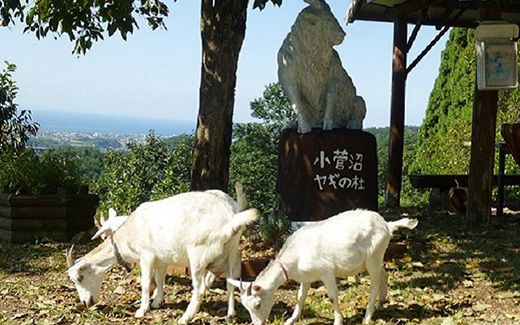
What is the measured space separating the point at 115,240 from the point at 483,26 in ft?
17.8

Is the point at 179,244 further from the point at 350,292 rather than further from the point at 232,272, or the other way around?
the point at 350,292

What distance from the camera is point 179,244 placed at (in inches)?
205

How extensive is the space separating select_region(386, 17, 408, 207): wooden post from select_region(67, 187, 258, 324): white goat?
270 inches

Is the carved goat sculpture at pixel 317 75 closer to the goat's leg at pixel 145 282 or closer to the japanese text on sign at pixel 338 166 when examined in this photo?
the japanese text on sign at pixel 338 166

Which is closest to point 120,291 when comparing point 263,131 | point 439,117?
point 439,117


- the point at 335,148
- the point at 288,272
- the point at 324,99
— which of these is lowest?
the point at 288,272

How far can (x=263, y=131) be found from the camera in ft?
70.5

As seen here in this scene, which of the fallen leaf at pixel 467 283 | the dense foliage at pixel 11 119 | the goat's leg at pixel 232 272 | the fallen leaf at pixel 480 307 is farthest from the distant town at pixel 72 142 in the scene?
the fallen leaf at pixel 480 307

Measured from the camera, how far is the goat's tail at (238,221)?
4961 mm

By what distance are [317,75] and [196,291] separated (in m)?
3.34

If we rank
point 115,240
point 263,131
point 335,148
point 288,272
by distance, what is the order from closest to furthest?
point 288,272, point 115,240, point 335,148, point 263,131

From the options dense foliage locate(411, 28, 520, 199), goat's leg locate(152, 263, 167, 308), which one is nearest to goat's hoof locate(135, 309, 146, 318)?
goat's leg locate(152, 263, 167, 308)

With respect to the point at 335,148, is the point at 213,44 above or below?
above

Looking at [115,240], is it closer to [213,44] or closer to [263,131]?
[213,44]
